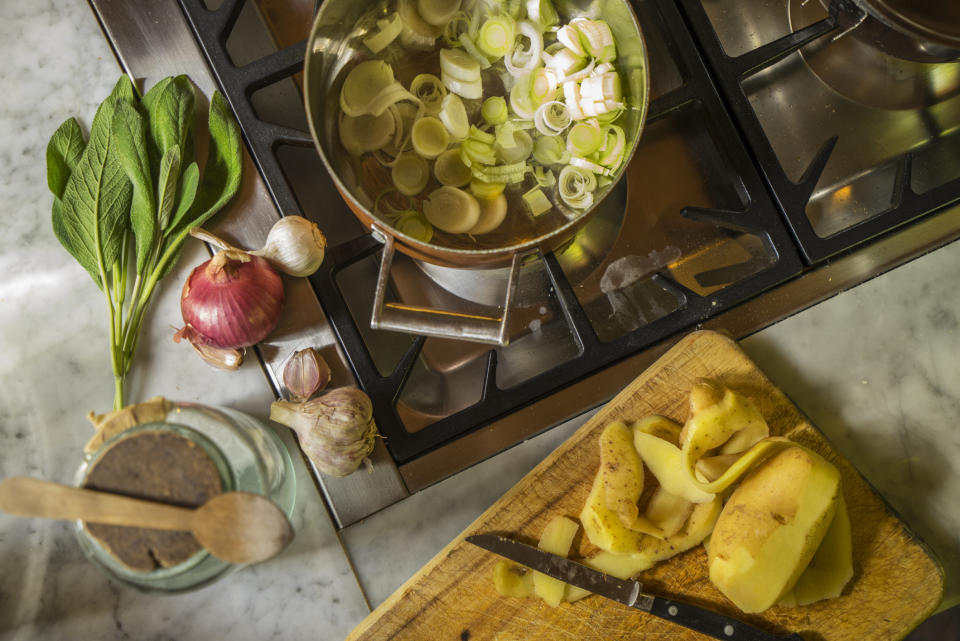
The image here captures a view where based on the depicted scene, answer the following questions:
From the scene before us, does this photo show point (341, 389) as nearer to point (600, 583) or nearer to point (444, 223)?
point (444, 223)

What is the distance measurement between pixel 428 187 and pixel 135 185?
0.33 metres

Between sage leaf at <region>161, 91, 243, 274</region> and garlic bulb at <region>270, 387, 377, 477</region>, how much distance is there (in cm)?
23

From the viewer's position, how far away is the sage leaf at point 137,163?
77 cm

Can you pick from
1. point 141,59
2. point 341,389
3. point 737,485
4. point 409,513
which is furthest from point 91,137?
point 737,485

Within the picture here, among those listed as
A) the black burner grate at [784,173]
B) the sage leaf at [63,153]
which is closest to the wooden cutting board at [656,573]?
the black burner grate at [784,173]

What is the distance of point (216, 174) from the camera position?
31.6 inches

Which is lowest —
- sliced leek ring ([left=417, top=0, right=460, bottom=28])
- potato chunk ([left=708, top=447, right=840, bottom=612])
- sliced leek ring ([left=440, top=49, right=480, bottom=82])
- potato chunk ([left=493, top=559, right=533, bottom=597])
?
potato chunk ([left=708, top=447, right=840, bottom=612])

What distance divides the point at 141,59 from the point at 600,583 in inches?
32.0

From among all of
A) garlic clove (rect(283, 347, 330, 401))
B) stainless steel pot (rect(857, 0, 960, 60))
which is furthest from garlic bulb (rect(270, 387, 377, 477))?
stainless steel pot (rect(857, 0, 960, 60))

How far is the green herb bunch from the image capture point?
0.77m

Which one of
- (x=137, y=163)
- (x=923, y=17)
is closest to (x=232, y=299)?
(x=137, y=163)

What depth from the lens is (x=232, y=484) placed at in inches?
24.3

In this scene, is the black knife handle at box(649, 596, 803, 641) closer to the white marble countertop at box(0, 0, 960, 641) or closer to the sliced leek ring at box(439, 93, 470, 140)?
the white marble countertop at box(0, 0, 960, 641)

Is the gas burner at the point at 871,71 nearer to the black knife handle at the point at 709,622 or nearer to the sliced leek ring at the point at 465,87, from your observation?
the sliced leek ring at the point at 465,87
